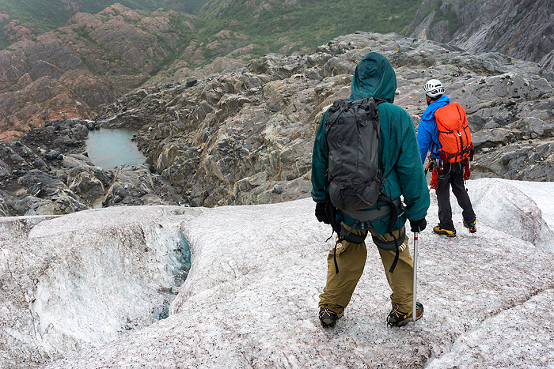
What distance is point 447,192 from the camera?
26.3ft

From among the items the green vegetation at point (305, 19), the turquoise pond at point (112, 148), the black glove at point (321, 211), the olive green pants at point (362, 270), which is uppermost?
the green vegetation at point (305, 19)

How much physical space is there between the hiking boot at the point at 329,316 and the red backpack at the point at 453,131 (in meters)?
4.88

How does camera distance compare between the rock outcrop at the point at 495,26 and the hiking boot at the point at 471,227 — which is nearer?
the hiking boot at the point at 471,227

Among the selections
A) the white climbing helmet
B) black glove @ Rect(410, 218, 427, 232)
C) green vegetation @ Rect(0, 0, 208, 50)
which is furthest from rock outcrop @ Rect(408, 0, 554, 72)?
green vegetation @ Rect(0, 0, 208, 50)

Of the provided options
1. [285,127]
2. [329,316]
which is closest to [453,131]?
[329,316]

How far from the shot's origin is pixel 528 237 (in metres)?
8.95

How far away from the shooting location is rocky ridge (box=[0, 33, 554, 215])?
21.6m

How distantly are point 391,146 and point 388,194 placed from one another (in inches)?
24.9

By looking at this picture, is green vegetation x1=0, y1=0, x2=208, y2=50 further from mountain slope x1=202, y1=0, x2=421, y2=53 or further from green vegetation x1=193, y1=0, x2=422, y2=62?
mountain slope x1=202, y1=0, x2=421, y2=53

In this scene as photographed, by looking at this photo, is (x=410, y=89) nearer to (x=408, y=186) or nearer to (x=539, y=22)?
(x=408, y=186)

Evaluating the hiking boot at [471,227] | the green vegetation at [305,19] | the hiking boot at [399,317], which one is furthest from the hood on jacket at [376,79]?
the green vegetation at [305,19]

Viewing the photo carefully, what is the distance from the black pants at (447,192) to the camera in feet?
25.2

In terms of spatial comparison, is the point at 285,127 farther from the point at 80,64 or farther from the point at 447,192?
the point at 80,64

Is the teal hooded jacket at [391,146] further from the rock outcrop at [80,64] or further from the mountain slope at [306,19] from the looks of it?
the mountain slope at [306,19]
